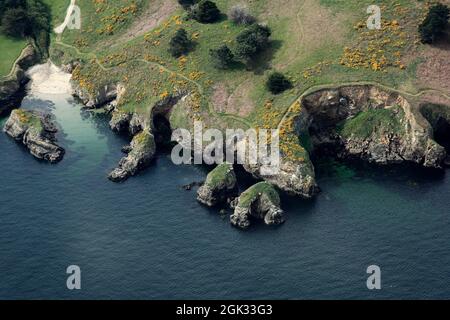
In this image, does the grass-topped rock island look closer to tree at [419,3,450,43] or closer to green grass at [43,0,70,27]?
tree at [419,3,450,43]

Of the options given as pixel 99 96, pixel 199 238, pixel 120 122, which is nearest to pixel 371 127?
pixel 199 238

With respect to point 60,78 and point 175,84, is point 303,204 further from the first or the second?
point 60,78

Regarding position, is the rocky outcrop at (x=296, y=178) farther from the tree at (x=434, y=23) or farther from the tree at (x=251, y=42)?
the tree at (x=434, y=23)

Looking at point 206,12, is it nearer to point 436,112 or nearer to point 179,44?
point 179,44

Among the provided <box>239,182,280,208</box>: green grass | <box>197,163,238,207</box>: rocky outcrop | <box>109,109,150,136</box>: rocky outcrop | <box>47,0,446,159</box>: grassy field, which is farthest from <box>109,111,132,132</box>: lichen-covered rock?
<box>239,182,280,208</box>: green grass

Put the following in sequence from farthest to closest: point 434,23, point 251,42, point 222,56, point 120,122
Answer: point 222,56 → point 251,42 → point 120,122 → point 434,23

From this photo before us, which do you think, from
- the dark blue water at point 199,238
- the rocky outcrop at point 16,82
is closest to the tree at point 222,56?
the dark blue water at point 199,238
